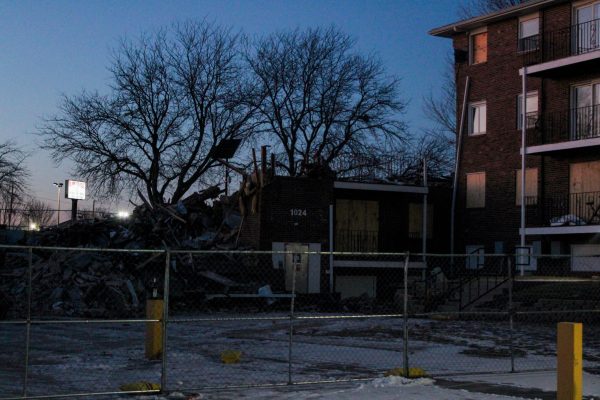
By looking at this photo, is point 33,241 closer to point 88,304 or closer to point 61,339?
point 88,304

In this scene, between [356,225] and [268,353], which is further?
[356,225]

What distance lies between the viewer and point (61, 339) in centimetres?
2017

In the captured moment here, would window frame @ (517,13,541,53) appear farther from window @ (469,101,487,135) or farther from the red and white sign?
the red and white sign

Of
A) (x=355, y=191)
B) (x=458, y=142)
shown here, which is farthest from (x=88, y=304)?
(x=458, y=142)

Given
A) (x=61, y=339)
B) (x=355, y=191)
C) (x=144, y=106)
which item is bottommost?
(x=61, y=339)

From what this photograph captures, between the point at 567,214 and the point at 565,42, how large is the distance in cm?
628

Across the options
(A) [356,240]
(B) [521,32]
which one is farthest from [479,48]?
(A) [356,240]

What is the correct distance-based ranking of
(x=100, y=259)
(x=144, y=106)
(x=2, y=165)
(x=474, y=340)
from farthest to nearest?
1. (x=2, y=165)
2. (x=144, y=106)
3. (x=100, y=259)
4. (x=474, y=340)

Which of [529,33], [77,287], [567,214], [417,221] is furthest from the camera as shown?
[417,221]

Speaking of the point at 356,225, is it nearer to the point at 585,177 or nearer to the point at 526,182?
the point at 526,182

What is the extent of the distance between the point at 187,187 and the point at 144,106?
4986mm

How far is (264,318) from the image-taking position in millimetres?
12961

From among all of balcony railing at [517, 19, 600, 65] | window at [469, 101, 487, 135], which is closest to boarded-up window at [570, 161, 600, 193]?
balcony railing at [517, 19, 600, 65]

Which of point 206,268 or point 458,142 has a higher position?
point 458,142
